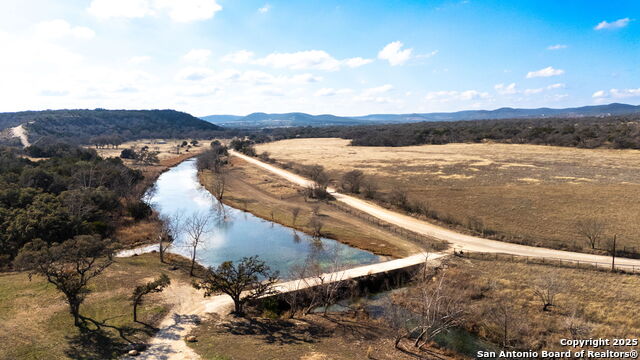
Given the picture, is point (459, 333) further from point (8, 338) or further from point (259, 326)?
point (8, 338)

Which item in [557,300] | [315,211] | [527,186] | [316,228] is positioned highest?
[527,186]

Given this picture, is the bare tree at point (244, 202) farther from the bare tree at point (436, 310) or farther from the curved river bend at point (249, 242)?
the bare tree at point (436, 310)

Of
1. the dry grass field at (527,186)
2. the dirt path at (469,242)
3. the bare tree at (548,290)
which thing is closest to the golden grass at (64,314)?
the bare tree at (548,290)

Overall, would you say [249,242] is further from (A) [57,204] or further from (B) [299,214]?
(A) [57,204]

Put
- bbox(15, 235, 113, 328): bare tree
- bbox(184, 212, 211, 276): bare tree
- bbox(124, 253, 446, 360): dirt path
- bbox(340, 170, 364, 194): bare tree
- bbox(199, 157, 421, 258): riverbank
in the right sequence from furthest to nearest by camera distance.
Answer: bbox(340, 170, 364, 194): bare tree < bbox(199, 157, 421, 258): riverbank < bbox(184, 212, 211, 276): bare tree < bbox(15, 235, 113, 328): bare tree < bbox(124, 253, 446, 360): dirt path

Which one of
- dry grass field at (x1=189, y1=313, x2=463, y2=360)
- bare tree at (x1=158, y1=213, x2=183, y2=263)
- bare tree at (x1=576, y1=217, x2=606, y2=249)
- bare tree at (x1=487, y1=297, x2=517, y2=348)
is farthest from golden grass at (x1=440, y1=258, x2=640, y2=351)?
bare tree at (x1=158, y1=213, x2=183, y2=263)

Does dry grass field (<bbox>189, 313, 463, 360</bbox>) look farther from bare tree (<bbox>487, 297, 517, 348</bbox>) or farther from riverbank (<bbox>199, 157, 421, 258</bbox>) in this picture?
riverbank (<bbox>199, 157, 421, 258</bbox>)

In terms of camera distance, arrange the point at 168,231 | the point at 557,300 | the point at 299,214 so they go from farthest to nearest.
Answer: the point at 299,214, the point at 168,231, the point at 557,300

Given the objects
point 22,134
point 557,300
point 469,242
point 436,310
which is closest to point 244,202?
point 469,242

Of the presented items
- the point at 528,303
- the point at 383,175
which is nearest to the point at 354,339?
the point at 528,303
